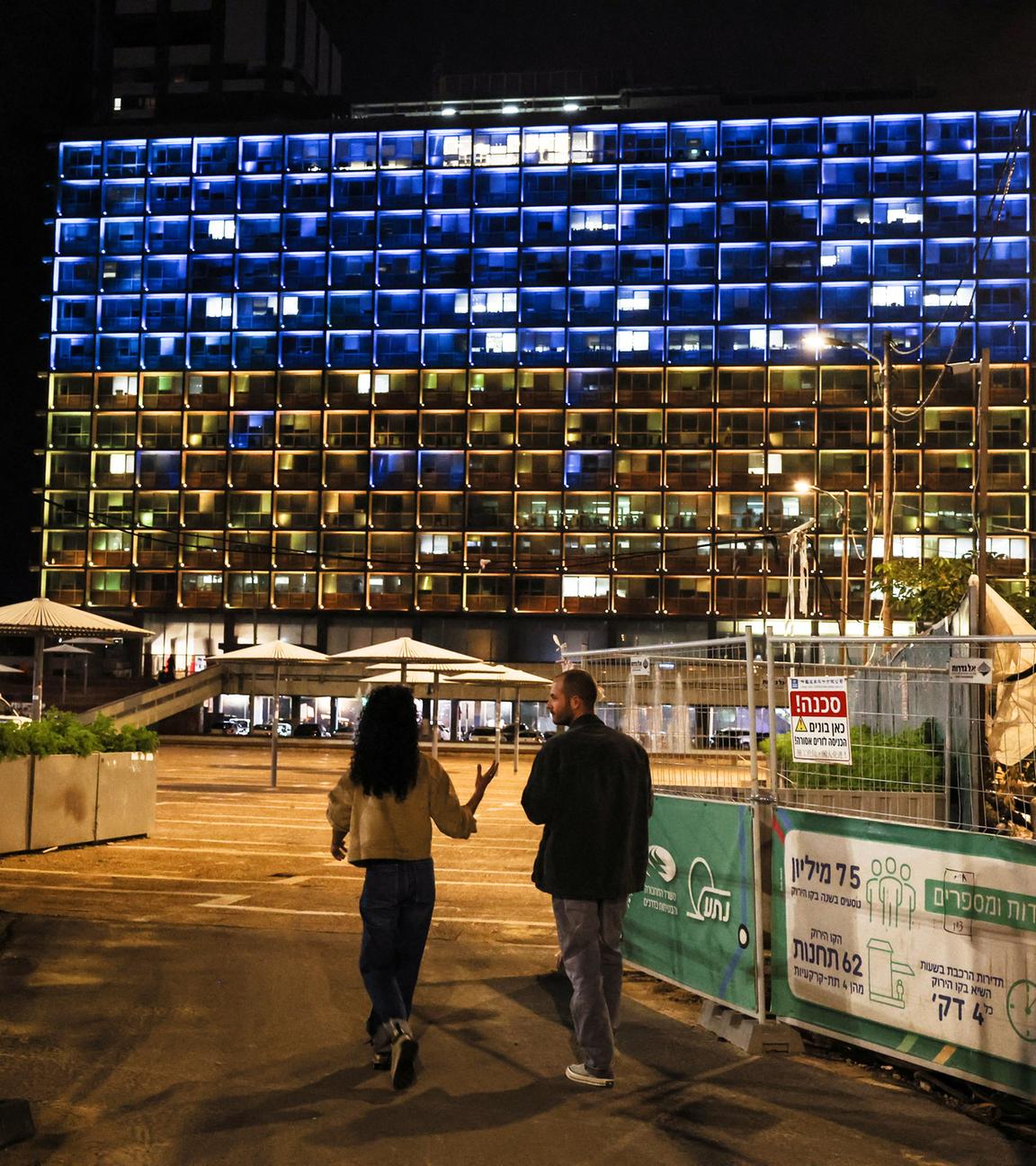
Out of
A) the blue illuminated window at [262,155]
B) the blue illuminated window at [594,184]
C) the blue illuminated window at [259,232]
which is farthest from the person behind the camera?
the blue illuminated window at [262,155]

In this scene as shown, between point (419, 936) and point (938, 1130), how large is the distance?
2.54 m

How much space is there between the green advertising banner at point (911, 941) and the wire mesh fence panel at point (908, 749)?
0.38 meters

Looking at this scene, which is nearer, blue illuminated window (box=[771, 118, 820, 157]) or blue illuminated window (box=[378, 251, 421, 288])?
blue illuminated window (box=[771, 118, 820, 157])

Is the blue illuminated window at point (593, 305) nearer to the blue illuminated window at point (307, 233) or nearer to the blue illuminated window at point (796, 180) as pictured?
the blue illuminated window at point (796, 180)

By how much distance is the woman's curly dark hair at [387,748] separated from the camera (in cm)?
668

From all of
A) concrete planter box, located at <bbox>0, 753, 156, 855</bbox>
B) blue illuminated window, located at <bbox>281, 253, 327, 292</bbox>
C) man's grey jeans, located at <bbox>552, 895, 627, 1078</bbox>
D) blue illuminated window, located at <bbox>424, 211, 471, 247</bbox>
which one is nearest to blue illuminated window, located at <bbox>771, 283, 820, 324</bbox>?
blue illuminated window, located at <bbox>424, 211, 471, 247</bbox>

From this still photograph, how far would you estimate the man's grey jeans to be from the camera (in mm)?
6457

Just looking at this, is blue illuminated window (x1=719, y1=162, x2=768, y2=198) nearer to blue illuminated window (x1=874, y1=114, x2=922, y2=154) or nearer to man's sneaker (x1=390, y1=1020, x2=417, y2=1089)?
blue illuminated window (x1=874, y1=114, x2=922, y2=154)

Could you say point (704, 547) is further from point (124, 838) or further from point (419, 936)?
point (419, 936)

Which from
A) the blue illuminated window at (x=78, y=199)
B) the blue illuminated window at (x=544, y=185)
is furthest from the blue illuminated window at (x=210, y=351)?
the blue illuminated window at (x=544, y=185)

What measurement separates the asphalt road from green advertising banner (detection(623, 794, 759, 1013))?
289 millimetres

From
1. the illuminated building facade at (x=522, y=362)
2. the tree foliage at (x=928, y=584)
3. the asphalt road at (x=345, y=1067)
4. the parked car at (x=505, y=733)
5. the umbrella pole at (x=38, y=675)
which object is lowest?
the asphalt road at (x=345, y=1067)

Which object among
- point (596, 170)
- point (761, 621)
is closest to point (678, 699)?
point (761, 621)

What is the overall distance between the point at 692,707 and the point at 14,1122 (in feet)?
15.9
